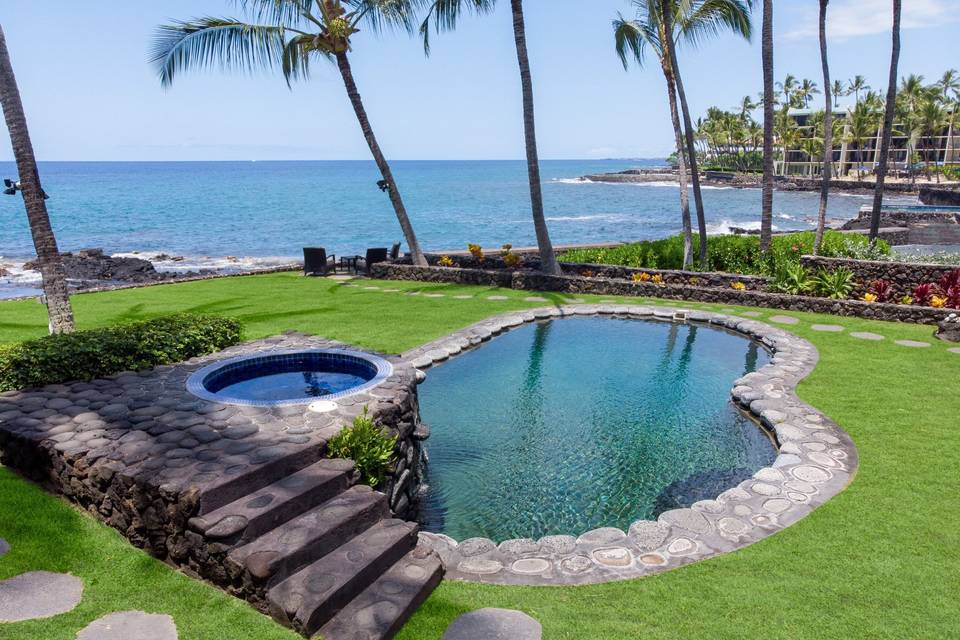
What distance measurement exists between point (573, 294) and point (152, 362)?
35.2 feet

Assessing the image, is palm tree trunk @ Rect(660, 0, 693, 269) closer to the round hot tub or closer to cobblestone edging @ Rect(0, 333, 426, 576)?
the round hot tub

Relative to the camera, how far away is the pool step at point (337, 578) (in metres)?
4.32

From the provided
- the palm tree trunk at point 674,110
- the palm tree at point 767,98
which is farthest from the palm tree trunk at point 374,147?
the palm tree at point 767,98

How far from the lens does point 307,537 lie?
4.86 metres

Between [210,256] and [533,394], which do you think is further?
[210,256]

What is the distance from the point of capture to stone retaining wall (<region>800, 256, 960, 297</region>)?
1362cm

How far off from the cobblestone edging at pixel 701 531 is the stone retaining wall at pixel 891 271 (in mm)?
7265

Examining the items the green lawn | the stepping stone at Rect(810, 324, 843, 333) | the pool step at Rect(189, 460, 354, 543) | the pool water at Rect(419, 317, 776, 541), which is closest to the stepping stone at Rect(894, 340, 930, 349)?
the stepping stone at Rect(810, 324, 843, 333)

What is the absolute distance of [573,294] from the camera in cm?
1670

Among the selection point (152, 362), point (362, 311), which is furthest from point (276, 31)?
point (152, 362)

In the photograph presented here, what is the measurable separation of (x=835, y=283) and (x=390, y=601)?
43.1 feet

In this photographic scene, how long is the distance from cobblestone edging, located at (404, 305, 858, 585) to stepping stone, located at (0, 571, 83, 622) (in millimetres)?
2650

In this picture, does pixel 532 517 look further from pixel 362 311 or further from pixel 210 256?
pixel 210 256

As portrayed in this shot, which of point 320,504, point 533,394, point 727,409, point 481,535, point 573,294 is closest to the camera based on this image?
point 320,504
